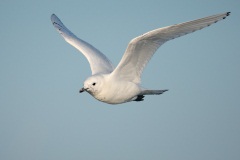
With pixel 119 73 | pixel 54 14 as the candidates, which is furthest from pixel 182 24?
pixel 54 14

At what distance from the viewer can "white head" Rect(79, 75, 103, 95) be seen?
12.6 m

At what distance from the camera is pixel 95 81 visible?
12680 millimetres

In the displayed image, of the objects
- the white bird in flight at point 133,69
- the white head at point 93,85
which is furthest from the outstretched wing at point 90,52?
the white head at point 93,85

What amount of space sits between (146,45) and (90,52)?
3880 mm

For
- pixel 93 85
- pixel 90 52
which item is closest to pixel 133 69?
pixel 93 85

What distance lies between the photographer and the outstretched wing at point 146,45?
1158 cm

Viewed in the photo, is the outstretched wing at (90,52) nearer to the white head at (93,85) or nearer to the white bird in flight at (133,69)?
A: the white bird in flight at (133,69)

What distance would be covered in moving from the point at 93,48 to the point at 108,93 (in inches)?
164

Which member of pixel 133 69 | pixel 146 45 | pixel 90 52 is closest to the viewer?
pixel 146 45

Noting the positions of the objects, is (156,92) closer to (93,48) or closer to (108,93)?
(108,93)

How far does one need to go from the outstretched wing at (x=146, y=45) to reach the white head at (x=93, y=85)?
1.96 feet

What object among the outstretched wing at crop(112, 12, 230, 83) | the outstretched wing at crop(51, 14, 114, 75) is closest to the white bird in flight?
the outstretched wing at crop(112, 12, 230, 83)

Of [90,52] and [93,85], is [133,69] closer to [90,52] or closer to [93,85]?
[93,85]

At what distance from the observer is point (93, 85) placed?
1265cm
